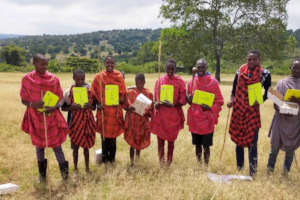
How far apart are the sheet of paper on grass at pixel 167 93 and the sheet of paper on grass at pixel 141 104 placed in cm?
28

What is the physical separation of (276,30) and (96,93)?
26135mm

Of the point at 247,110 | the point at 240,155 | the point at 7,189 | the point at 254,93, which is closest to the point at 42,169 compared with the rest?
the point at 7,189

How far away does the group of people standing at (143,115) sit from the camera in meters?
4.06

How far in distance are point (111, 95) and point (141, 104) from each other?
1.79ft

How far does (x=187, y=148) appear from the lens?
6.25 m

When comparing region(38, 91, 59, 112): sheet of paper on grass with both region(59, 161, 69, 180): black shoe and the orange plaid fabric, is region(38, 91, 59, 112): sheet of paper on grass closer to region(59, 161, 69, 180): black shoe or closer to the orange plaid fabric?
the orange plaid fabric

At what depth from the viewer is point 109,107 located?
463cm

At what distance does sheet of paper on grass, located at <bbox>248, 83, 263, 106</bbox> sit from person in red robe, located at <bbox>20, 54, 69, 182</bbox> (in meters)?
3.03

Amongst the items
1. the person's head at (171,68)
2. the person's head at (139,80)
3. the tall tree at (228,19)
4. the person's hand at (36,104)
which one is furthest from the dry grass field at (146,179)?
the tall tree at (228,19)

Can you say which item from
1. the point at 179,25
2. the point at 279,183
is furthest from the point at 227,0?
the point at 279,183

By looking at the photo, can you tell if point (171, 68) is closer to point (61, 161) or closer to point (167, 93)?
point (167, 93)

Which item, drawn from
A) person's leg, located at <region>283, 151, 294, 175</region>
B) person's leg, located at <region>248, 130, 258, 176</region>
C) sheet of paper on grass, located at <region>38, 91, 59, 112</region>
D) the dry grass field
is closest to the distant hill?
the dry grass field

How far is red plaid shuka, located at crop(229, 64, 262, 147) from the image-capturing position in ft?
14.1

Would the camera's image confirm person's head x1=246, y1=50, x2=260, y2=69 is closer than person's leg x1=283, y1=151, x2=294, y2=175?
Yes
